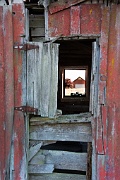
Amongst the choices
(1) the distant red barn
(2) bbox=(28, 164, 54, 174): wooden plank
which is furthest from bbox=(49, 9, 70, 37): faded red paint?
(1) the distant red barn

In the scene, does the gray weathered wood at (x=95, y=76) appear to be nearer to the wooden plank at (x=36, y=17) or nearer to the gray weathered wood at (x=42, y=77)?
the gray weathered wood at (x=42, y=77)

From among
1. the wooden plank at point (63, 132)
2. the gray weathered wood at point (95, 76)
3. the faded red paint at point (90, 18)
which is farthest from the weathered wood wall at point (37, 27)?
the wooden plank at point (63, 132)

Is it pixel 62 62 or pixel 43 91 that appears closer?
pixel 43 91

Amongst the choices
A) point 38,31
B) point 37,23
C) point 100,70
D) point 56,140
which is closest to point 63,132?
point 56,140

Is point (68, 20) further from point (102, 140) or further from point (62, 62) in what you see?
point (62, 62)

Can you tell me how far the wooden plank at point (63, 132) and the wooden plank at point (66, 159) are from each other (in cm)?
23

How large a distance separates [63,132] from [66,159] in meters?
0.40

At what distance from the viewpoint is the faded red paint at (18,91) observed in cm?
292

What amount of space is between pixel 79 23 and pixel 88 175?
6.52 ft

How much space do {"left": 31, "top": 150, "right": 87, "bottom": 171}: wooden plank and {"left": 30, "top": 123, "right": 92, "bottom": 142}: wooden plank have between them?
0.75 feet

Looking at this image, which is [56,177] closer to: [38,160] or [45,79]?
[38,160]

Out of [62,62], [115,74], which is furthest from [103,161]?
[62,62]

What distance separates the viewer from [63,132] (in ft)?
10.2

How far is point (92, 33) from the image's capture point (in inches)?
114
